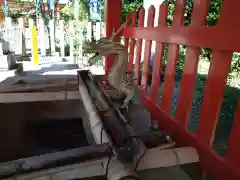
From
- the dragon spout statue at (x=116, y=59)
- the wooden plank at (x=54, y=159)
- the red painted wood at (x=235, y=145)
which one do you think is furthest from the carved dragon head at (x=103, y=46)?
the red painted wood at (x=235, y=145)

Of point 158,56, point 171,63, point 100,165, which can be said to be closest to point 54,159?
point 100,165

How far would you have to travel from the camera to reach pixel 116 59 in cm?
128

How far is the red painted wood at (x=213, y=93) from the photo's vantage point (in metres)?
0.96

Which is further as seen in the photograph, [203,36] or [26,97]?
[26,97]

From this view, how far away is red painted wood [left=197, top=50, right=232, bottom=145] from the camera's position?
3.14 ft

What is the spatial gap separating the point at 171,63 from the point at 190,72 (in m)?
0.23

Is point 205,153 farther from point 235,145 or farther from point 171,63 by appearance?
point 171,63

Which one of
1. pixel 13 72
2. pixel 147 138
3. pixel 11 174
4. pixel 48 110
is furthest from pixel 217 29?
pixel 13 72

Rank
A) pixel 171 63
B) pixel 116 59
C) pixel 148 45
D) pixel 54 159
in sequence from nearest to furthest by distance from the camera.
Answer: pixel 54 159 → pixel 116 59 → pixel 171 63 → pixel 148 45

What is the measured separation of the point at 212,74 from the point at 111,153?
606 mm

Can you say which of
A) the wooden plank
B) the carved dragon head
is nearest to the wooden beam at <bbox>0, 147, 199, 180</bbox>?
the wooden plank

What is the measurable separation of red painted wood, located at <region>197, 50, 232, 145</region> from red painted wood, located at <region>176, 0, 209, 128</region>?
0.44 ft

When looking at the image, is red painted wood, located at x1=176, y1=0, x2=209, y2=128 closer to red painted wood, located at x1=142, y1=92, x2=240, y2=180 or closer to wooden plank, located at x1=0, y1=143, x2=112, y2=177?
red painted wood, located at x1=142, y1=92, x2=240, y2=180

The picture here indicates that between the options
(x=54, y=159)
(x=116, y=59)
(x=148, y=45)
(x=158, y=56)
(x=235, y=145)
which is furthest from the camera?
(x=148, y=45)
